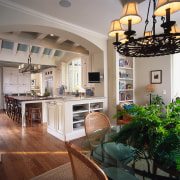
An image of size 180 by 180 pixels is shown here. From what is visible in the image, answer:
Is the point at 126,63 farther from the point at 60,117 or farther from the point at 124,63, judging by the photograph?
the point at 60,117

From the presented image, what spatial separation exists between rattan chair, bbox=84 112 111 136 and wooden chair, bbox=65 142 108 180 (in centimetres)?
112

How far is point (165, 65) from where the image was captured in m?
3.99

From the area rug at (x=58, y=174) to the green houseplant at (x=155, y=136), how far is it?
1345mm

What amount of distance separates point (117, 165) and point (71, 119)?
2406mm

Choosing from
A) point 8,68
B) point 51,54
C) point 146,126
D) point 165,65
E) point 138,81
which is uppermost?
point 51,54

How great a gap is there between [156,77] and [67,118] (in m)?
2.98

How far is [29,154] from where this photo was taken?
8.66 feet

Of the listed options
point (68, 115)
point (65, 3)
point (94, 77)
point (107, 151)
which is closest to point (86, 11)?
point (65, 3)

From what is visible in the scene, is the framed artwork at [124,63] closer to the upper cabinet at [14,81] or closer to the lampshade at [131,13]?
the lampshade at [131,13]

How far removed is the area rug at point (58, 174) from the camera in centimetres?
194

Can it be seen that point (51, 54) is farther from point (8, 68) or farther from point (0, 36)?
point (0, 36)

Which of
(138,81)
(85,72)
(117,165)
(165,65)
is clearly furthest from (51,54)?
(117,165)

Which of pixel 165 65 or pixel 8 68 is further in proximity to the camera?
pixel 8 68

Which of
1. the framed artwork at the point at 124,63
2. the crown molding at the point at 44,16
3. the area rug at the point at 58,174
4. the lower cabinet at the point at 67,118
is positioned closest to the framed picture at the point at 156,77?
the framed artwork at the point at 124,63
